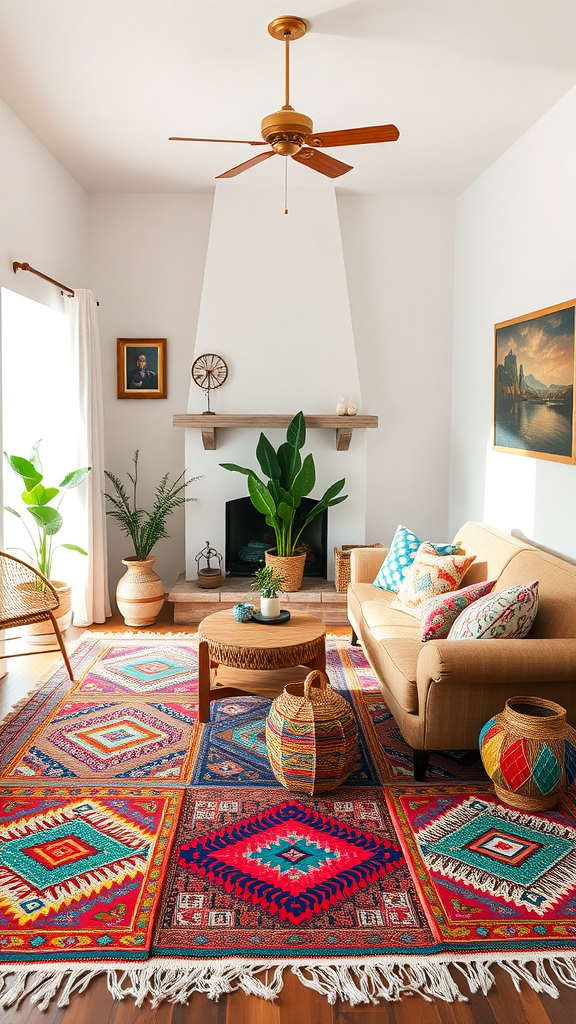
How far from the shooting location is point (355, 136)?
9.87 ft

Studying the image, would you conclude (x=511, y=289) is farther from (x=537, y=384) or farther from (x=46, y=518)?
(x=46, y=518)

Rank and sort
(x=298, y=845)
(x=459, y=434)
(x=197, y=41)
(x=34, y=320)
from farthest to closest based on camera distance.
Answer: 1. (x=459, y=434)
2. (x=34, y=320)
3. (x=197, y=41)
4. (x=298, y=845)

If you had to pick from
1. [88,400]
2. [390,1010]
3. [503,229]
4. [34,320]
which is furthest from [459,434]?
[390,1010]

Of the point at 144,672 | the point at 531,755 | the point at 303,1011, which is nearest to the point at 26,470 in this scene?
the point at 144,672

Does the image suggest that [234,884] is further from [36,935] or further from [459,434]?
A: [459,434]

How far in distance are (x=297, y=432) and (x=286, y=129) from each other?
2.40 metres

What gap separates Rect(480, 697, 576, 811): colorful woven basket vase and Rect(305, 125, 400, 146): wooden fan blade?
2181mm

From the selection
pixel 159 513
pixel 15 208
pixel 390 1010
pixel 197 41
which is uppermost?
pixel 197 41

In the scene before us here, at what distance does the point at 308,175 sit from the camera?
5172mm

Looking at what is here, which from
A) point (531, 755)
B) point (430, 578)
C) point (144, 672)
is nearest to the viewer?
point (531, 755)

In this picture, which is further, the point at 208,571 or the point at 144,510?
the point at 144,510

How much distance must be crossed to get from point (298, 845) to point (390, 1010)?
2.23 feet

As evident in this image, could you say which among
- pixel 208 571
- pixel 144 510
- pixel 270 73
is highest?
pixel 270 73

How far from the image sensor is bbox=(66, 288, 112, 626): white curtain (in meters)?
5.03
